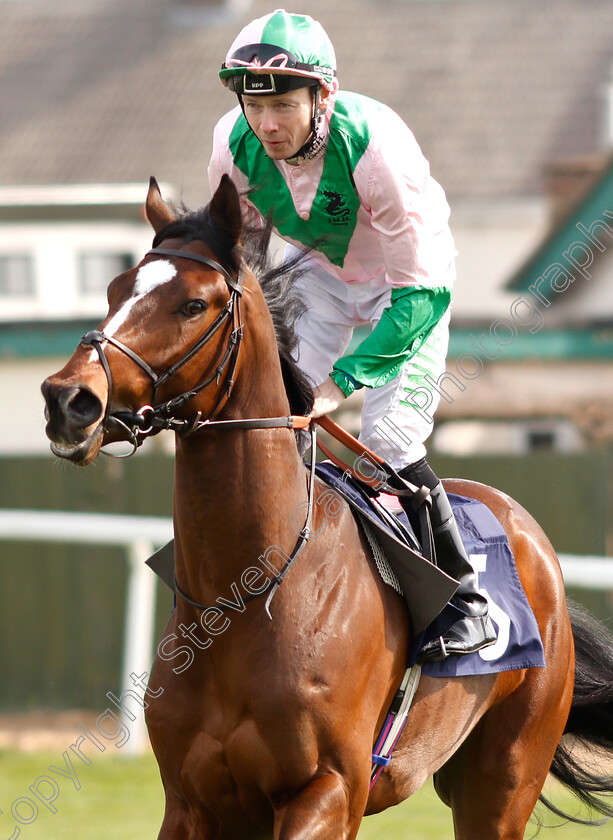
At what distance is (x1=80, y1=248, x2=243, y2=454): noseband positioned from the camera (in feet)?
8.14

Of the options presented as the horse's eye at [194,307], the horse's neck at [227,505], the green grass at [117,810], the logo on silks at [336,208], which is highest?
the logo on silks at [336,208]

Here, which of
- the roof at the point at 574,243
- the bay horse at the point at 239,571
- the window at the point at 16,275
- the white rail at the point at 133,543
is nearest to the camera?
the bay horse at the point at 239,571

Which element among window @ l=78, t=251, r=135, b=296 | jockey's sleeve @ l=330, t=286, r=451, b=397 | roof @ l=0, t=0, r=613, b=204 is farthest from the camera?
roof @ l=0, t=0, r=613, b=204

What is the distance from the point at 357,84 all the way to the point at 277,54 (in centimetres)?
1820

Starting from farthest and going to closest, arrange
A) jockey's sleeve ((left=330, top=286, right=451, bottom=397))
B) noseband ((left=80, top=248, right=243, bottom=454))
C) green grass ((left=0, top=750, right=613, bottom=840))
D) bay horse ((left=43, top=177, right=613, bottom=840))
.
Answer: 1. green grass ((left=0, top=750, right=613, bottom=840))
2. jockey's sleeve ((left=330, top=286, right=451, bottom=397))
3. bay horse ((left=43, top=177, right=613, bottom=840))
4. noseband ((left=80, top=248, right=243, bottom=454))

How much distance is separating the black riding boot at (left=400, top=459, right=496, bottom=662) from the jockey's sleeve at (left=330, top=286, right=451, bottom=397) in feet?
1.13

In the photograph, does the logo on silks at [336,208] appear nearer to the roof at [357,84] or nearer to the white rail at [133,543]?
the white rail at [133,543]

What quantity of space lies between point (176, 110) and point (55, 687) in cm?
1431

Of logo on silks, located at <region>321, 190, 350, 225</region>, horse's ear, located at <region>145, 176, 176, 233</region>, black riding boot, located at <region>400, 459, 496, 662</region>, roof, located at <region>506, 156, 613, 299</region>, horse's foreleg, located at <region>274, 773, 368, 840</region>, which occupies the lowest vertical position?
roof, located at <region>506, 156, 613, 299</region>

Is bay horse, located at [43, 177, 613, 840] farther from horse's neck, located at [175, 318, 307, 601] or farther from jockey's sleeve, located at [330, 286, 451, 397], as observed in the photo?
jockey's sleeve, located at [330, 286, 451, 397]

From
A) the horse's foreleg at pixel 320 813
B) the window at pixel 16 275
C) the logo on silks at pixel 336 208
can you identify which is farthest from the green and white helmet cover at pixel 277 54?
the window at pixel 16 275

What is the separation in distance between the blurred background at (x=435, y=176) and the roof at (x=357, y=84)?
5 cm

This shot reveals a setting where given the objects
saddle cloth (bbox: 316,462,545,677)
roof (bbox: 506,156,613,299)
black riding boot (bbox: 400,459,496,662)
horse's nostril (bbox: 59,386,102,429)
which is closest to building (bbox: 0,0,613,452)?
roof (bbox: 506,156,613,299)

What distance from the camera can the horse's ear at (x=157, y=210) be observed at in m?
2.86
